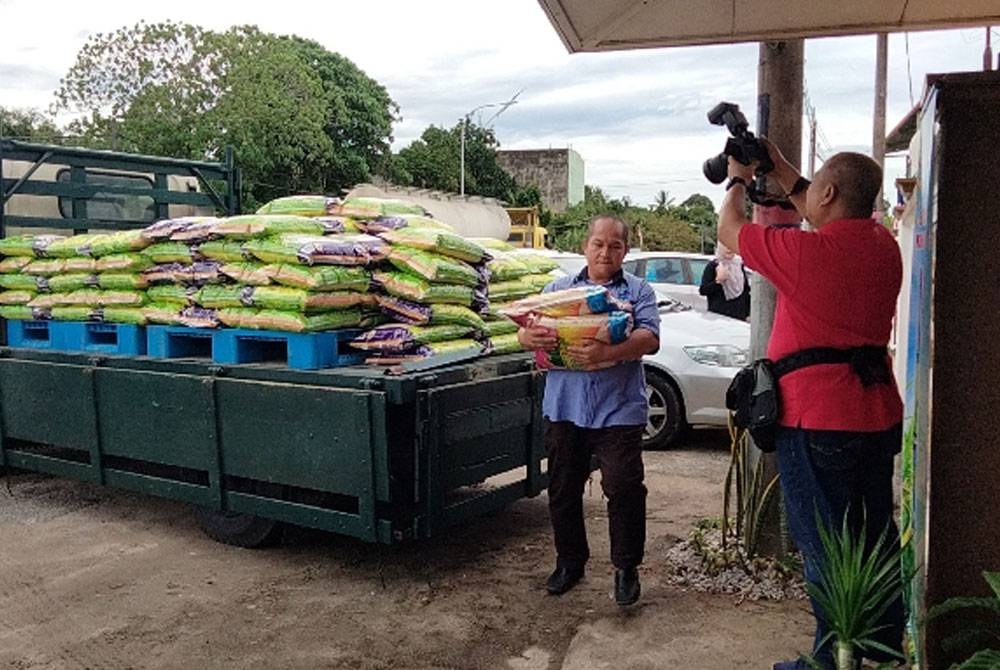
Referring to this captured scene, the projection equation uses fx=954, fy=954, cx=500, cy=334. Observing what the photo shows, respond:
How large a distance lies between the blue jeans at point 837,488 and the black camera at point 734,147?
101 cm

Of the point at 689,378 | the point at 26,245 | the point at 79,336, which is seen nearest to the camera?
the point at 79,336

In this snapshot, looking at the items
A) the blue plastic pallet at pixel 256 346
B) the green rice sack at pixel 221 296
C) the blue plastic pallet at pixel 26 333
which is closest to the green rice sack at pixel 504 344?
the blue plastic pallet at pixel 256 346

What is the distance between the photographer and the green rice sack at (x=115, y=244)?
17.9 feet

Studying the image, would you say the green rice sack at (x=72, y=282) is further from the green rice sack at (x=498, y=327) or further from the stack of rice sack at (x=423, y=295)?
the green rice sack at (x=498, y=327)

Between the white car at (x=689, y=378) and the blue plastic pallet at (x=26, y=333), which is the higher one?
the blue plastic pallet at (x=26, y=333)

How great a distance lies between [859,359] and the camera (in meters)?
3.25

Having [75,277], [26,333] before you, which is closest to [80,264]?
[75,277]

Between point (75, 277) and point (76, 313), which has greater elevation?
point (75, 277)

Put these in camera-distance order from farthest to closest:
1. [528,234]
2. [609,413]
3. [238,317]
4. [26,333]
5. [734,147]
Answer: [528,234]
[26,333]
[238,317]
[609,413]
[734,147]

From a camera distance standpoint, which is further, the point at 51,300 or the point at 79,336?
the point at 51,300

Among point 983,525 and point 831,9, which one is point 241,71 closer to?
point 831,9

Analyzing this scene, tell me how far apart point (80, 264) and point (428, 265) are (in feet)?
7.81

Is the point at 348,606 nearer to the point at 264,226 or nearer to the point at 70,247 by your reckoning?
the point at 264,226

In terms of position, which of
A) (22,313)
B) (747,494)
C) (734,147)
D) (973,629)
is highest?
(734,147)
